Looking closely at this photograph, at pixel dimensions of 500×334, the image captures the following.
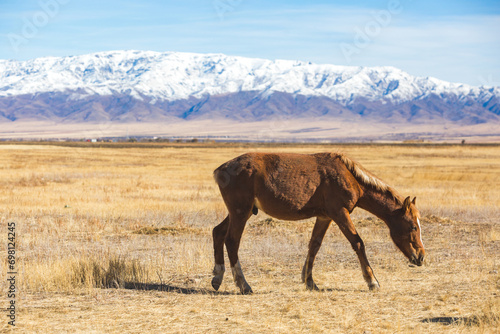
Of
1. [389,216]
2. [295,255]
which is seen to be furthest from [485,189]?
[389,216]

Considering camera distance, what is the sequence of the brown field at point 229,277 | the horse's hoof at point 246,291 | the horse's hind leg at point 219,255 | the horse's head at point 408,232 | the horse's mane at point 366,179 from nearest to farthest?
the brown field at point 229,277 → the horse's hoof at point 246,291 → the horse's head at point 408,232 → the horse's hind leg at point 219,255 → the horse's mane at point 366,179

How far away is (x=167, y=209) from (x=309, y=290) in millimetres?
12681

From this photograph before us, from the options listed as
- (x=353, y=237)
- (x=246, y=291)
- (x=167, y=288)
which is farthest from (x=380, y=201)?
(x=167, y=288)

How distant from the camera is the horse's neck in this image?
34.0 ft

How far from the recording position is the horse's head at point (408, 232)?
9992 millimetres

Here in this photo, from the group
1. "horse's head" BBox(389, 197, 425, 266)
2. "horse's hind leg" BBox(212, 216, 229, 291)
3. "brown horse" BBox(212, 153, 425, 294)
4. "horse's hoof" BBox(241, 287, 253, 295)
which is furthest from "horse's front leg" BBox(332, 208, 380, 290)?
"horse's hind leg" BBox(212, 216, 229, 291)

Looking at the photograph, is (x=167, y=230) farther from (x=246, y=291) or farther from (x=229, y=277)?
(x=246, y=291)

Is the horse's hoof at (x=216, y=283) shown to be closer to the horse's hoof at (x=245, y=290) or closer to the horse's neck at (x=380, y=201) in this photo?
the horse's hoof at (x=245, y=290)

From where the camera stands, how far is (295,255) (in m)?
13.4

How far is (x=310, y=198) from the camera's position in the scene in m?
10.2

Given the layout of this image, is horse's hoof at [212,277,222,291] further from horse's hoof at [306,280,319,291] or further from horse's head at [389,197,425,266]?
horse's head at [389,197,425,266]

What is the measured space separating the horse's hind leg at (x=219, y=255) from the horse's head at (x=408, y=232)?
9.55ft

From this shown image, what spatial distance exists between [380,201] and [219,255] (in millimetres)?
2902

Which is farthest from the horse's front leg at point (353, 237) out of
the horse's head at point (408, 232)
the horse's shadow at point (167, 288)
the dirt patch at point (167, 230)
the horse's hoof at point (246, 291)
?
the dirt patch at point (167, 230)
